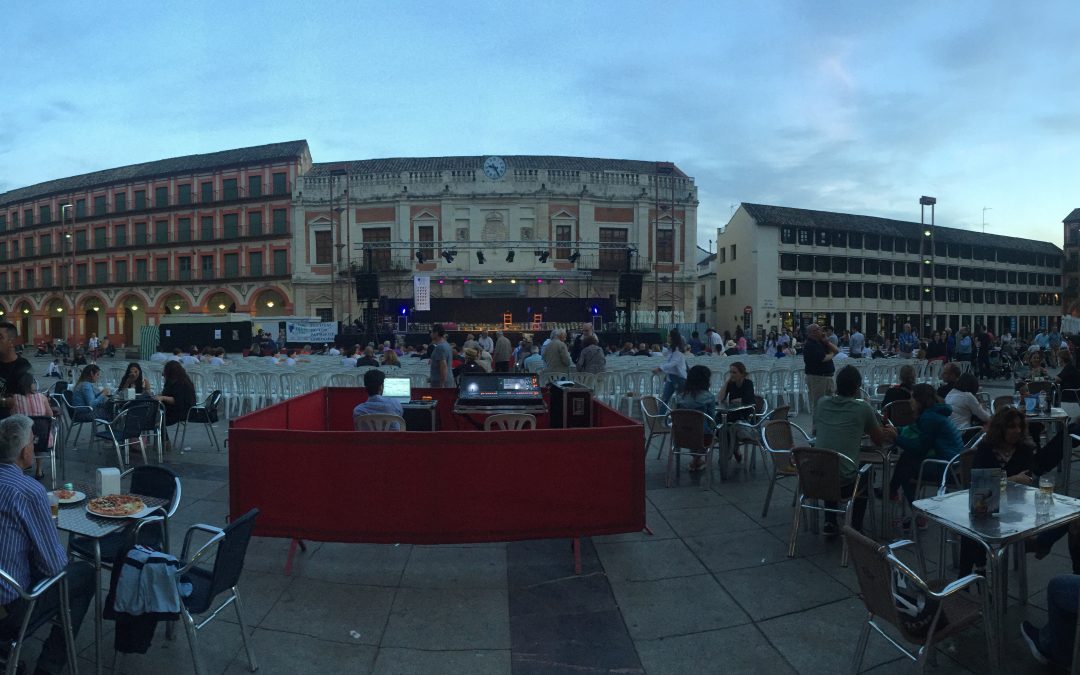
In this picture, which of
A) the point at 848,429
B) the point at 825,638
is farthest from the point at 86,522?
the point at 848,429

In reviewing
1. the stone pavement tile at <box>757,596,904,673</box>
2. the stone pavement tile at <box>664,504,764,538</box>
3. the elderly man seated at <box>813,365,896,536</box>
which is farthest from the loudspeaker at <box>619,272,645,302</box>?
the stone pavement tile at <box>757,596,904,673</box>

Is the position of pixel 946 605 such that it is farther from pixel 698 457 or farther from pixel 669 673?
pixel 698 457

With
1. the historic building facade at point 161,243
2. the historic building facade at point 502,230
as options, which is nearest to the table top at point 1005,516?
the historic building facade at point 502,230

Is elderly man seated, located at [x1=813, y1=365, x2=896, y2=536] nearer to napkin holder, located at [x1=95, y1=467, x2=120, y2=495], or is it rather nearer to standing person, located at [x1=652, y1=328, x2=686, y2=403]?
standing person, located at [x1=652, y1=328, x2=686, y2=403]

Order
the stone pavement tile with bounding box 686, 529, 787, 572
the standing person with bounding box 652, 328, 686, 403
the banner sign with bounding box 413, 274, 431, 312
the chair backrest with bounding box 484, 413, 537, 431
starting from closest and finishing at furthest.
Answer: the stone pavement tile with bounding box 686, 529, 787, 572
the chair backrest with bounding box 484, 413, 537, 431
the standing person with bounding box 652, 328, 686, 403
the banner sign with bounding box 413, 274, 431, 312

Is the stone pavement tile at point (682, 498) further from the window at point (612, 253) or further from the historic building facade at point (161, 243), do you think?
the historic building facade at point (161, 243)

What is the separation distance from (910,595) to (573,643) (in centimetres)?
165

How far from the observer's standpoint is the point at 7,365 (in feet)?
19.8

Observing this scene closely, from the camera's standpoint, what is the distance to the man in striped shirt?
2.68m

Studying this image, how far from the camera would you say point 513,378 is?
22.1 ft

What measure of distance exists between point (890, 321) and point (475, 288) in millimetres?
30232

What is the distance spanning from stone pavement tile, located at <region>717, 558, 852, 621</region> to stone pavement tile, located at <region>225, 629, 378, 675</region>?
2.20 meters

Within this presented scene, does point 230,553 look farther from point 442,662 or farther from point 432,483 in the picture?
point 432,483

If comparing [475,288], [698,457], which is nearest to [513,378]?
[698,457]
